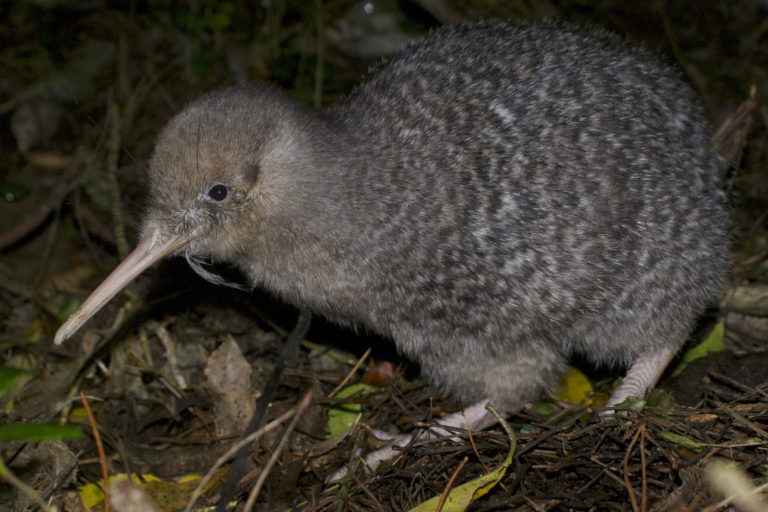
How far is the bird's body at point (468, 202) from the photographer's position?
288 centimetres

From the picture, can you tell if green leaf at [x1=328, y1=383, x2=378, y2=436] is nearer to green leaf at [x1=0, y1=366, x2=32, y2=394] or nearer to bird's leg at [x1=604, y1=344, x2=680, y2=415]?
bird's leg at [x1=604, y1=344, x2=680, y2=415]

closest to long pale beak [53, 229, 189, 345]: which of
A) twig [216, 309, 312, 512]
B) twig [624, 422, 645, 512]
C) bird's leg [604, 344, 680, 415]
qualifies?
twig [216, 309, 312, 512]

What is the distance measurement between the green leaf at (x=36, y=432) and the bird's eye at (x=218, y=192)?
1036mm

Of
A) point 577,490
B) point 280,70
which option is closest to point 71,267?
point 280,70

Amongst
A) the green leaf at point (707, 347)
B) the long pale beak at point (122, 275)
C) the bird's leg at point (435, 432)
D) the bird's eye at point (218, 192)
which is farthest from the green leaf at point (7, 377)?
the green leaf at point (707, 347)

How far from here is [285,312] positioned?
393 cm

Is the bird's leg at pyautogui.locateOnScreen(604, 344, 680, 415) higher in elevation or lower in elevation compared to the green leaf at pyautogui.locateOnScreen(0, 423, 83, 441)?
lower

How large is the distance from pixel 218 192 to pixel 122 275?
0.50 meters

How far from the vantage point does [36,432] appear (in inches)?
81.9

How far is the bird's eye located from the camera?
111 inches

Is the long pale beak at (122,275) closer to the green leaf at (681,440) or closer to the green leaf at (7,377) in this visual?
the green leaf at (7,377)

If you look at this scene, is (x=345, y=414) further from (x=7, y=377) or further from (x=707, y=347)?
(x=707, y=347)

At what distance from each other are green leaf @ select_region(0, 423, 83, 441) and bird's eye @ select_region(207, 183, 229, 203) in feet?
3.40

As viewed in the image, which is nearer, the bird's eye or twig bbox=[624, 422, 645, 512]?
twig bbox=[624, 422, 645, 512]
